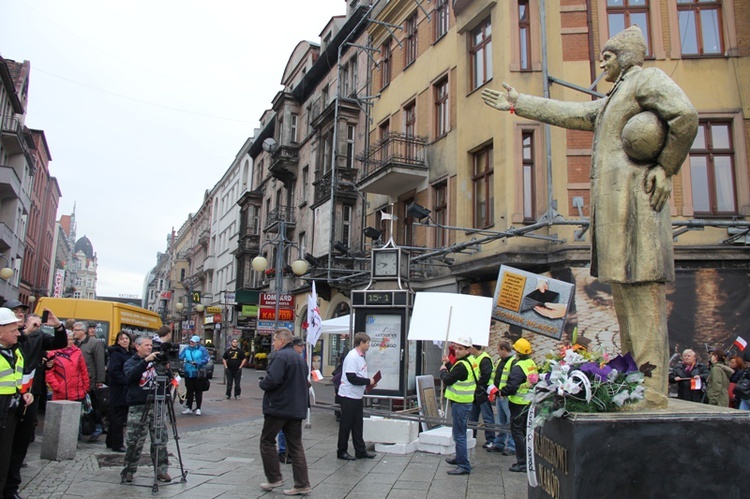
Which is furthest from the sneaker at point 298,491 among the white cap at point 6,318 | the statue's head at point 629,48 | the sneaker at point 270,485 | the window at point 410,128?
the window at point 410,128

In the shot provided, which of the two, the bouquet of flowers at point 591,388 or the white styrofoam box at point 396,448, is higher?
the bouquet of flowers at point 591,388

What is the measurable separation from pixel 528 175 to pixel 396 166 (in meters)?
5.67

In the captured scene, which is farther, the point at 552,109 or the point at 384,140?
the point at 384,140

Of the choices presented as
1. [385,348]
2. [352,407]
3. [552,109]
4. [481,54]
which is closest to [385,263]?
[385,348]

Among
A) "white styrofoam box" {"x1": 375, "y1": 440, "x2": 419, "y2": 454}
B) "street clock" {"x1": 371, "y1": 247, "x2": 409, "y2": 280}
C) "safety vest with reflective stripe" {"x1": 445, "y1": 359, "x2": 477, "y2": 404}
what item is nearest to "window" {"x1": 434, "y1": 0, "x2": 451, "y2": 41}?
"street clock" {"x1": 371, "y1": 247, "x2": 409, "y2": 280}

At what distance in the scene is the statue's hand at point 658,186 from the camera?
465 cm

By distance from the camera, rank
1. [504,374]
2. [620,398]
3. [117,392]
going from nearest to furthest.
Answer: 1. [620,398]
2. [117,392]
3. [504,374]

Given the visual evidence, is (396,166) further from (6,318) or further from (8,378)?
(8,378)

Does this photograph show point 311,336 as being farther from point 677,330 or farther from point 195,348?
point 677,330

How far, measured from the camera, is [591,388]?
4.41 metres

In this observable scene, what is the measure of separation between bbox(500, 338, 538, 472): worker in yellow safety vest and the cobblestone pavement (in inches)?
12.7

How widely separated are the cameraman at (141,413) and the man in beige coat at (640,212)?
528 centimetres

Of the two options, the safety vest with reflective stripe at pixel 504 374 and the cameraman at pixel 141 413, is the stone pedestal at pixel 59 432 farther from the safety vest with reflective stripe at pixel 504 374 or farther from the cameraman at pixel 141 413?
the safety vest with reflective stripe at pixel 504 374

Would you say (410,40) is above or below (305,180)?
above
